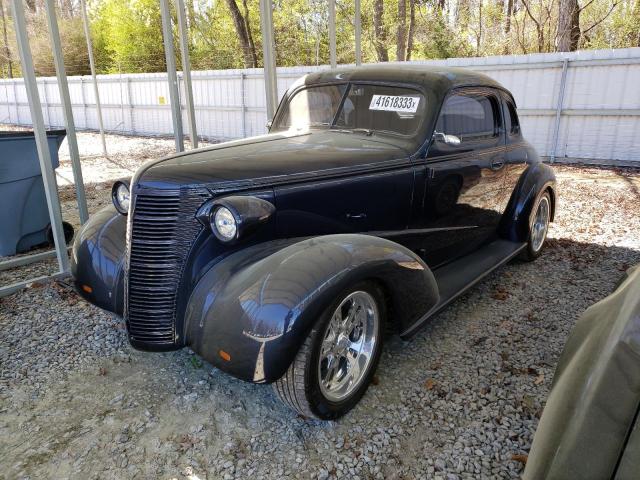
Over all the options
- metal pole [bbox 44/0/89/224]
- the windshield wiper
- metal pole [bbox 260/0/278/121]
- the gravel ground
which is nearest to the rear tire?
the gravel ground

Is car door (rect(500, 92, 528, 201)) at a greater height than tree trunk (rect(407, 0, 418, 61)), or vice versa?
tree trunk (rect(407, 0, 418, 61))

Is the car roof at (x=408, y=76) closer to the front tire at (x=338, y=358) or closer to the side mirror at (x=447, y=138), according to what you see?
the side mirror at (x=447, y=138)

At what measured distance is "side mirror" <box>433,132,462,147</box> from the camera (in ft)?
11.5

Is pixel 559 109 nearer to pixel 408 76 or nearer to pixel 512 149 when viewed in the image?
pixel 512 149

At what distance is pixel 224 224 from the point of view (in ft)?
8.20

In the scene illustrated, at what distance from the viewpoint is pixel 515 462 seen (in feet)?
7.64

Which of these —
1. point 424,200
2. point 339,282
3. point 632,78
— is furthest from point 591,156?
point 339,282

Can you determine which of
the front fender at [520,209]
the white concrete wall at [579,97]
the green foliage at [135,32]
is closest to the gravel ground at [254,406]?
the front fender at [520,209]

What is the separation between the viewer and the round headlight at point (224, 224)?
2477 millimetres

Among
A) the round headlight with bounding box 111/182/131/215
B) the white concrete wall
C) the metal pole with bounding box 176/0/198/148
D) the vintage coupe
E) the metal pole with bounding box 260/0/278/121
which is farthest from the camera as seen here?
the white concrete wall

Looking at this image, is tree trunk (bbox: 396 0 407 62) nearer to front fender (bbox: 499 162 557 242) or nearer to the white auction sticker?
front fender (bbox: 499 162 557 242)

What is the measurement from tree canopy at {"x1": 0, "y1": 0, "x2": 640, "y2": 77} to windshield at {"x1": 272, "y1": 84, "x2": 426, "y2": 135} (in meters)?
14.1

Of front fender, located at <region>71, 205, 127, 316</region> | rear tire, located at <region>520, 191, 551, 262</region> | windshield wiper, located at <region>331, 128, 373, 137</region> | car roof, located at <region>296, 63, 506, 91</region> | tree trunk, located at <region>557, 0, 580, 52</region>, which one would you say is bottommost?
rear tire, located at <region>520, 191, 551, 262</region>

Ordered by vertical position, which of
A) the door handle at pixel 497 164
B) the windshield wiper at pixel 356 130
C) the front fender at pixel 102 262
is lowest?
the front fender at pixel 102 262
